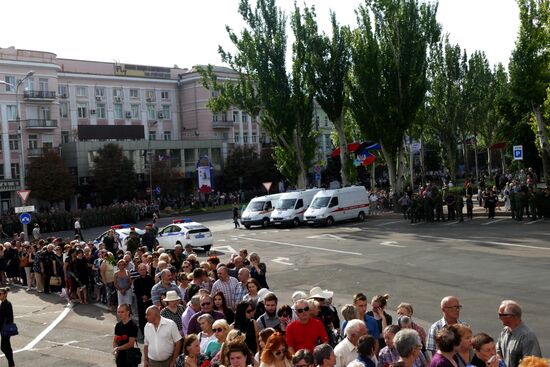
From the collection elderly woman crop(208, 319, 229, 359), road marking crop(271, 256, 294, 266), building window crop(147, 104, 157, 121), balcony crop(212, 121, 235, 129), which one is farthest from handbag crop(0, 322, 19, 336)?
balcony crop(212, 121, 235, 129)

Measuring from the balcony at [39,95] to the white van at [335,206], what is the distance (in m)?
41.4

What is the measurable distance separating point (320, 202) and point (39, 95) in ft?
140

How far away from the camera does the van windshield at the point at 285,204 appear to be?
132 ft

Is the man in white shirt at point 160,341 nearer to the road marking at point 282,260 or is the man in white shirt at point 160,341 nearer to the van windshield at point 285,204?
the road marking at point 282,260

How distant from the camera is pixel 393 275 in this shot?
65.3ft

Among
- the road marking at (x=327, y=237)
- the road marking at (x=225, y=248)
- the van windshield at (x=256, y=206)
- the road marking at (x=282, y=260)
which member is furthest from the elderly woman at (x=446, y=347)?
the van windshield at (x=256, y=206)

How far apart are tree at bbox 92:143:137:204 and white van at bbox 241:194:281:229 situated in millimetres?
27833

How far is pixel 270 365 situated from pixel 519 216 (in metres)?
27.8

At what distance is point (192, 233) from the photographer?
97.1 feet

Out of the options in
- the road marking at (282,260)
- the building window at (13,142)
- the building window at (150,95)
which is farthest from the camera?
the building window at (150,95)

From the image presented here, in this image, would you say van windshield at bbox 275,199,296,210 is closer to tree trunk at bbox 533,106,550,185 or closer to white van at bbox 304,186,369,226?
white van at bbox 304,186,369,226

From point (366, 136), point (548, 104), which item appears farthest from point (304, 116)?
point (548, 104)

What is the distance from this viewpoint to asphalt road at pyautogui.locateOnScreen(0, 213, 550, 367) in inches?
547

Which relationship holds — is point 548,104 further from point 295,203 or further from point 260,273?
point 260,273
